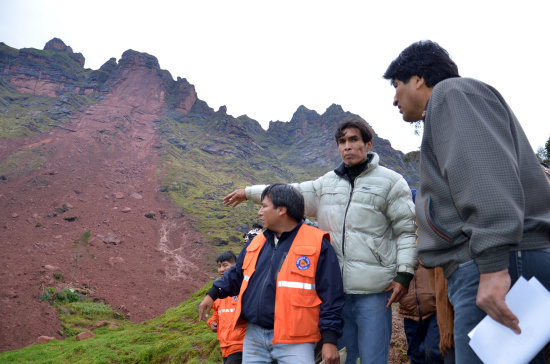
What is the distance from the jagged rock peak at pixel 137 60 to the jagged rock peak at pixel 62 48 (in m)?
14.8

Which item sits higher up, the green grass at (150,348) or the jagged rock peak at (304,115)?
the jagged rock peak at (304,115)

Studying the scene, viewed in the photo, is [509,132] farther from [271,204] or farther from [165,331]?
[165,331]

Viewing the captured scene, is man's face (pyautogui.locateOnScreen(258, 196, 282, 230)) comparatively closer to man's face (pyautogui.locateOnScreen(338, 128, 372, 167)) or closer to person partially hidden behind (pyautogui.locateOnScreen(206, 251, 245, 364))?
man's face (pyautogui.locateOnScreen(338, 128, 372, 167))

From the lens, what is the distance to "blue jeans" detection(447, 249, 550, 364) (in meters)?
1.21

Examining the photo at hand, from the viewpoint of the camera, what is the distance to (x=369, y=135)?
116 inches

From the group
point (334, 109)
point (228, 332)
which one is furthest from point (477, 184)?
point (334, 109)

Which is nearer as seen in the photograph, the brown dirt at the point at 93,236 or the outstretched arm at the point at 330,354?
the outstretched arm at the point at 330,354

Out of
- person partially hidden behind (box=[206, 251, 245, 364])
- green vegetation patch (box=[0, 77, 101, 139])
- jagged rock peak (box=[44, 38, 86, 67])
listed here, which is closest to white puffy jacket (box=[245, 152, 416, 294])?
person partially hidden behind (box=[206, 251, 245, 364])

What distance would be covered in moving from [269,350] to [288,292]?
1.44 ft

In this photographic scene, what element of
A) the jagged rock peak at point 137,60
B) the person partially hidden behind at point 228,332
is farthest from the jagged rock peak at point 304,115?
the person partially hidden behind at point 228,332

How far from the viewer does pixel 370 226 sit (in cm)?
262

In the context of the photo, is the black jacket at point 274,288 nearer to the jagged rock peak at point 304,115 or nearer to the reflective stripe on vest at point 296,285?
the reflective stripe on vest at point 296,285

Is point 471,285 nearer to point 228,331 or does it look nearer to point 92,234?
point 228,331

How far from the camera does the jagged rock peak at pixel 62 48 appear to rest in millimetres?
90062
